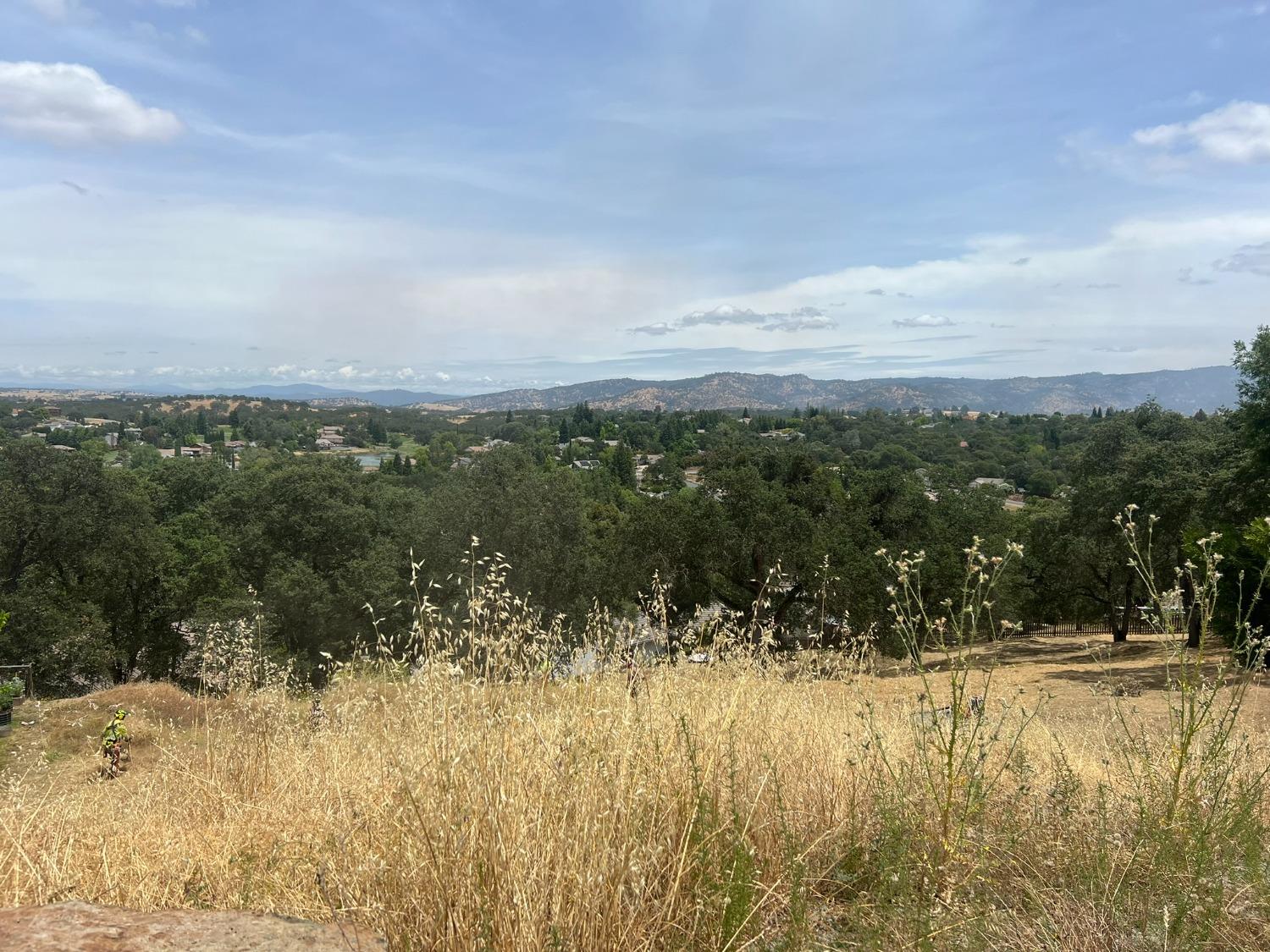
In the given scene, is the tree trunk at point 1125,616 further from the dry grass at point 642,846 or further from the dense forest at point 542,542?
the dry grass at point 642,846

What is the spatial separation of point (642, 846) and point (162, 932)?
1.41 m

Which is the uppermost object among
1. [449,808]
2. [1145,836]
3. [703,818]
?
[449,808]

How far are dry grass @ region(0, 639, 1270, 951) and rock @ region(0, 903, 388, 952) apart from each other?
12cm

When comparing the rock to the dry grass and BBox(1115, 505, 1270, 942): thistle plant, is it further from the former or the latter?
BBox(1115, 505, 1270, 942): thistle plant

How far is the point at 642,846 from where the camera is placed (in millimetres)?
2404

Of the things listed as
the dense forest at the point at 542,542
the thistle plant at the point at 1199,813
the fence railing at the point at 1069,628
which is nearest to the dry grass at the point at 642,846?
the thistle plant at the point at 1199,813

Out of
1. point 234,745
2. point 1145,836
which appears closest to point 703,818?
point 1145,836

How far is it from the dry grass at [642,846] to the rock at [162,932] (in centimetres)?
12

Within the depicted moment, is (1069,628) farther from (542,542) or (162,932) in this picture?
(162,932)

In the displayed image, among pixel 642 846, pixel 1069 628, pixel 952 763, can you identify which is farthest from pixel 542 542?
pixel 1069 628

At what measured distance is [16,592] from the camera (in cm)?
2294

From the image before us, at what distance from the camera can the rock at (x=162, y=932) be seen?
1.95 metres

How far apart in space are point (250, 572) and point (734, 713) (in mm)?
27539

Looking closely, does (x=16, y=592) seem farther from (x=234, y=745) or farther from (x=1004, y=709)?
(x=1004, y=709)
